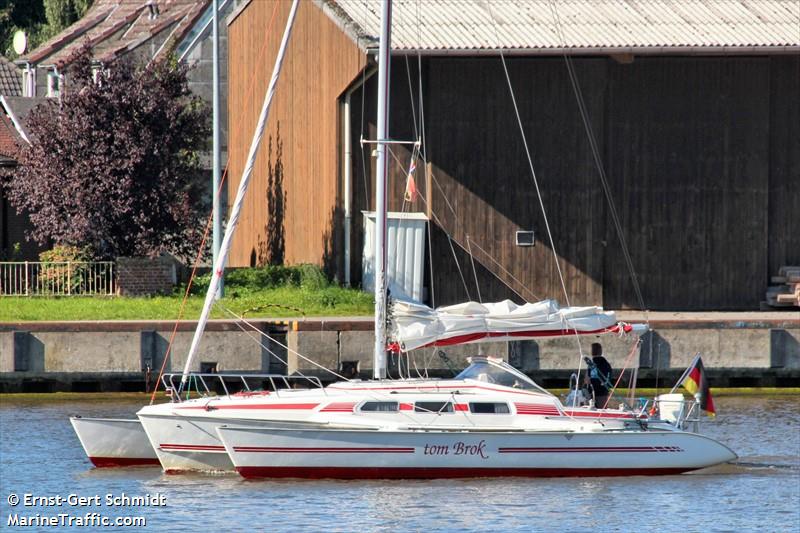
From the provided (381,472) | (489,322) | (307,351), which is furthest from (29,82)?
(381,472)

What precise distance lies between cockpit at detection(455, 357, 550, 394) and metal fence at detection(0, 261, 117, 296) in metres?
14.9

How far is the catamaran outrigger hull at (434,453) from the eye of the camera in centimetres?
2619

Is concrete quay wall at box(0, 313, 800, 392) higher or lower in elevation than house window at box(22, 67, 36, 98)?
lower

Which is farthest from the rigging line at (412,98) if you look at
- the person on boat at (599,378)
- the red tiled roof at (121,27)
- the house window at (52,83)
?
the house window at (52,83)

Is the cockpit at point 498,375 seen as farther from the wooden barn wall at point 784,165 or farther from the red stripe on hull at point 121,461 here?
the wooden barn wall at point 784,165

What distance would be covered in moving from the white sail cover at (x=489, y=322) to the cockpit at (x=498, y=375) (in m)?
0.93

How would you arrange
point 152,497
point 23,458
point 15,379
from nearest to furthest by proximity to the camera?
1. point 152,497
2. point 23,458
3. point 15,379

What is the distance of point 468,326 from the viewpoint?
2803cm

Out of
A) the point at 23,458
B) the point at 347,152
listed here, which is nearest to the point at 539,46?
the point at 347,152

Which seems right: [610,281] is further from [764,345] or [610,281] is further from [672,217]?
[764,345]

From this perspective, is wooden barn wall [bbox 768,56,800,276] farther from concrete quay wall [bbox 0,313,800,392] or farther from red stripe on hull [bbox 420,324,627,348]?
red stripe on hull [bbox 420,324,627,348]

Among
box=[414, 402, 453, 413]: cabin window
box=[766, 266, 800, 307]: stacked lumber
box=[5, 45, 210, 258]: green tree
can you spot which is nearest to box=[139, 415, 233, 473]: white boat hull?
box=[414, 402, 453, 413]: cabin window

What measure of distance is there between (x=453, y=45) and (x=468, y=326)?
1239 cm

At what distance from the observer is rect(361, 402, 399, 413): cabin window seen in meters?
26.4
